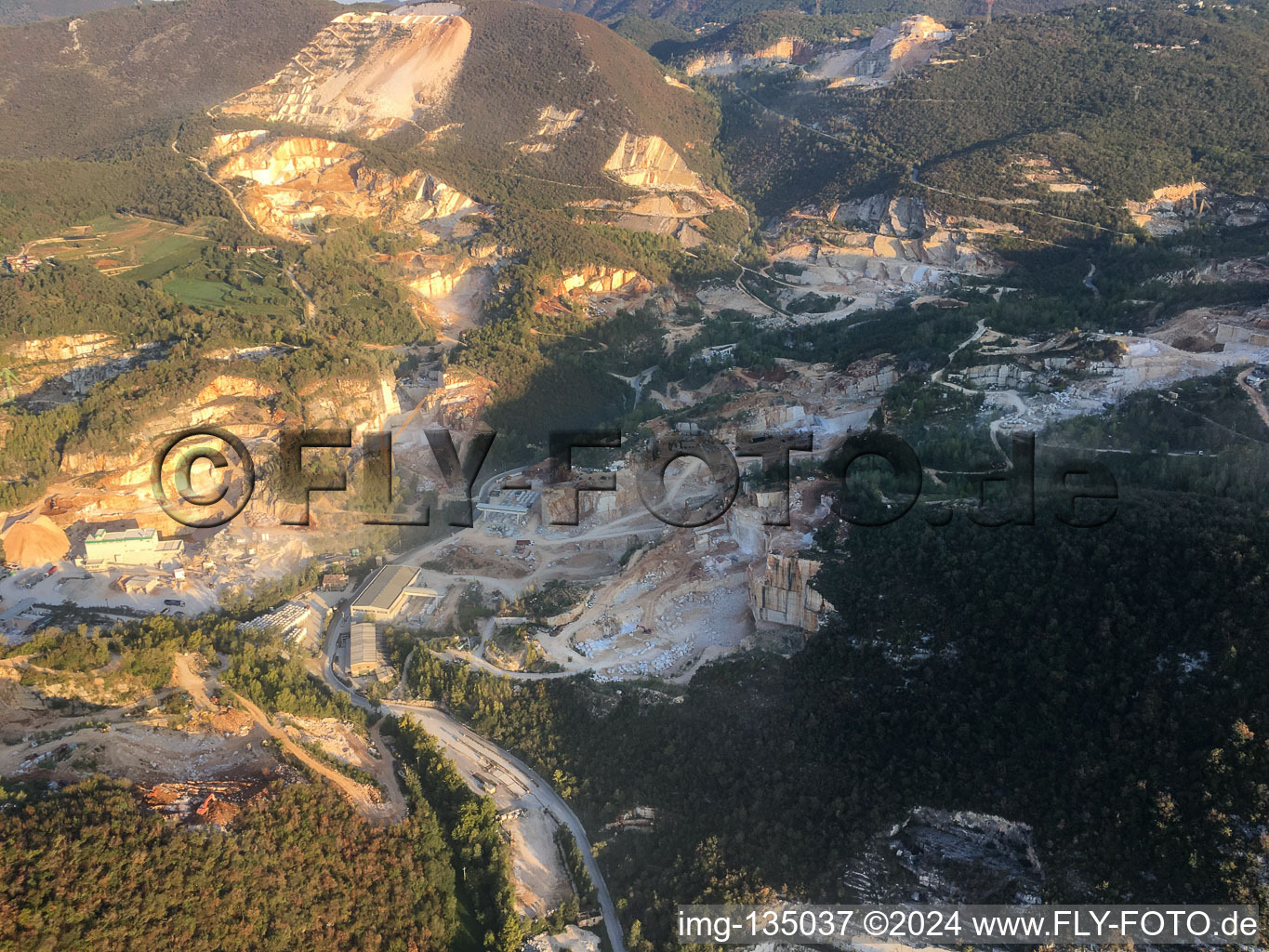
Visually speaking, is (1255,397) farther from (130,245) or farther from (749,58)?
(749,58)

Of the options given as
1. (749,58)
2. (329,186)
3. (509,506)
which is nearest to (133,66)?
(329,186)

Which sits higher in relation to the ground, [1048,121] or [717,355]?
[1048,121]

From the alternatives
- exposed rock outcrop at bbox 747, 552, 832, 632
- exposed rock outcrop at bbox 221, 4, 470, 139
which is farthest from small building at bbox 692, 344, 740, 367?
exposed rock outcrop at bbox 221, 4, 470, 139

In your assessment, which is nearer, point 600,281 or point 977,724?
point 977,724

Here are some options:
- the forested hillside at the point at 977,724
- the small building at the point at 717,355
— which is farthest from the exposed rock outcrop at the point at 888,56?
the forested hillside at the point at 977,724

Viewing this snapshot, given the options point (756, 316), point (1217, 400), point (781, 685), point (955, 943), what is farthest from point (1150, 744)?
point (756, 316)

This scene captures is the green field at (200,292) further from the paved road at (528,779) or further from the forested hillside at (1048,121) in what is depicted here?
the forested hillside at (1048,121)

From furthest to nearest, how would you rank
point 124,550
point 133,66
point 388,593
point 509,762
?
point 133,66, point 124,550, point 388,593, point 509,762

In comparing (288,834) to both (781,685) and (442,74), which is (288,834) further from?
(442,74)
